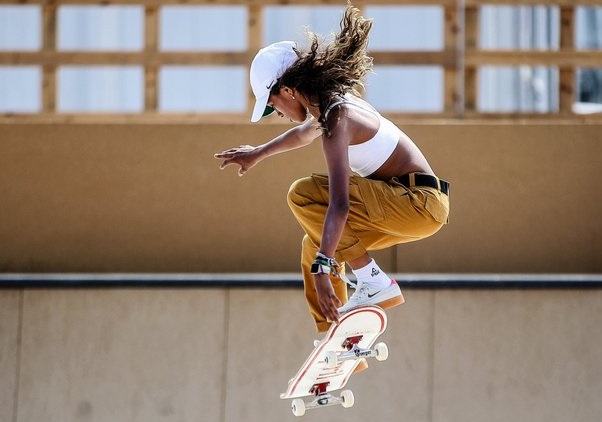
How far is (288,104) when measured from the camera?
489 centimetres

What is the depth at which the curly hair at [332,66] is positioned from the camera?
484cm

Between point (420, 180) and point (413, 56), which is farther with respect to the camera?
point (413, 56)

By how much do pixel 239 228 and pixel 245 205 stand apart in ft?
0.55

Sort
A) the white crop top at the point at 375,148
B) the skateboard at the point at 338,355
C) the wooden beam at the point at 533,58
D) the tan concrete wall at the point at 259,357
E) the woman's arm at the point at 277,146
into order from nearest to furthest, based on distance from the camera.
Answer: the white crop top at the point at 375,148
the skateboard at the point at 338,355
the woman's arm at the point at 277,146
the tan concrete wall at the point at 259,357
the wooden beam at the point at 533,58

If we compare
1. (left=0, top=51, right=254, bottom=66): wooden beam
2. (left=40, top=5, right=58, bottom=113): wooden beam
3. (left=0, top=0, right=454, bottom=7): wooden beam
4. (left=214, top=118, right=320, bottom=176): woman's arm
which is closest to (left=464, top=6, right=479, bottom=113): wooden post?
(left=0, top=0, right=454, bottom=7): wooden beam

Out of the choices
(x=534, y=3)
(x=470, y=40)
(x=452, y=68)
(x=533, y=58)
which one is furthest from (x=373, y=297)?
(x=534, y=3)

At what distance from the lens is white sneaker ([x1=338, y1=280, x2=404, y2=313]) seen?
507 centimetres

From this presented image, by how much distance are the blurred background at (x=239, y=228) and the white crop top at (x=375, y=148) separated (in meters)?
2.30

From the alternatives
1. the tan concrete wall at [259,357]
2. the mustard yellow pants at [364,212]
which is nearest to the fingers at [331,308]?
the mustard yellow pants at [364,212]

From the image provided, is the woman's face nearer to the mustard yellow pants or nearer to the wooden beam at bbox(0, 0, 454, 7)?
the mustard yellow pants

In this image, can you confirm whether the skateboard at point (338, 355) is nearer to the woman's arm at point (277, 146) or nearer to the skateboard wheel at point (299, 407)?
the skateboard wheel at point (299, 407)

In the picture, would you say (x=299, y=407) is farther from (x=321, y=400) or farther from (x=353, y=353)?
(x=353, y=353)

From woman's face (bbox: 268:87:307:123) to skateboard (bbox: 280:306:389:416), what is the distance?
2.96 ft

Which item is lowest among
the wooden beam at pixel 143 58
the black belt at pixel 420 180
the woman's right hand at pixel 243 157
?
the black belt at pixel 420 180
